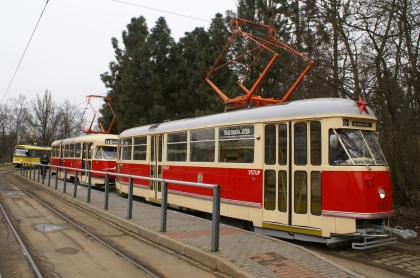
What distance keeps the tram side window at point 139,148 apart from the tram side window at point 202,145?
3.52m

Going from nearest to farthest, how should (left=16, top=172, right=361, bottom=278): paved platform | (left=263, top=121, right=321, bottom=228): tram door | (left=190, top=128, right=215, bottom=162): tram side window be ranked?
1. (left=16, top=172, right=361, bottom=278): paved platform
2. (left=263, top=121, right=321, bottom=228): tram door
3. (left=190, top=128, right=215, bottom=162): tram side window

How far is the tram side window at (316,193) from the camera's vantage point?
763 centimetres

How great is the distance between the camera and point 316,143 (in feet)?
25.8

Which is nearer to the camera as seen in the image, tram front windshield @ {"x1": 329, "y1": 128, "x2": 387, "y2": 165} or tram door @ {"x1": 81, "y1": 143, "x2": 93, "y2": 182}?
tram front windshield @ {"x1": 329, "y1": 128, "x2": 387, "y2": 165}

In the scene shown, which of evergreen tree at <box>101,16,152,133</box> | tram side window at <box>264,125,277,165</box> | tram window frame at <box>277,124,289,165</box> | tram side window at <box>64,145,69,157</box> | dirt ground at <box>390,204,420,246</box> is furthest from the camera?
evergreen tree at <box>101,16,152,133</box>

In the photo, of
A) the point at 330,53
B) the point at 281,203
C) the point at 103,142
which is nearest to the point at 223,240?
the point at 281,203

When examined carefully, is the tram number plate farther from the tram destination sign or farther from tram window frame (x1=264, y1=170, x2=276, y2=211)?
tram window frame (x1=264, y1=170, x2=276, y2=211)

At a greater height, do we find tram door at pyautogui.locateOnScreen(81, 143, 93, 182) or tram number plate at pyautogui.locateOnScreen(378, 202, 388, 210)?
tram door at pyautogui.locateOnScreen(81, 143, 93, 182)

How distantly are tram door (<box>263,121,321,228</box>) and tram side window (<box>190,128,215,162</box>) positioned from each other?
6.82ft

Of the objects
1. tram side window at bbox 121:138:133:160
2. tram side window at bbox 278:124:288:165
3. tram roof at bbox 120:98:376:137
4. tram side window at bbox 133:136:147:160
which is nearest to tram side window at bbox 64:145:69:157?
tram side window at bbox 121:138:133:160

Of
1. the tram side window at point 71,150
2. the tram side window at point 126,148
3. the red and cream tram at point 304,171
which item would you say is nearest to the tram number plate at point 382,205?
the red and cream tram at point 304,171

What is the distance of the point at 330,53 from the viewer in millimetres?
13406

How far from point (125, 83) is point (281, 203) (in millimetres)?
19543

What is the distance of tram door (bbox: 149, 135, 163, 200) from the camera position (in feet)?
43.0
